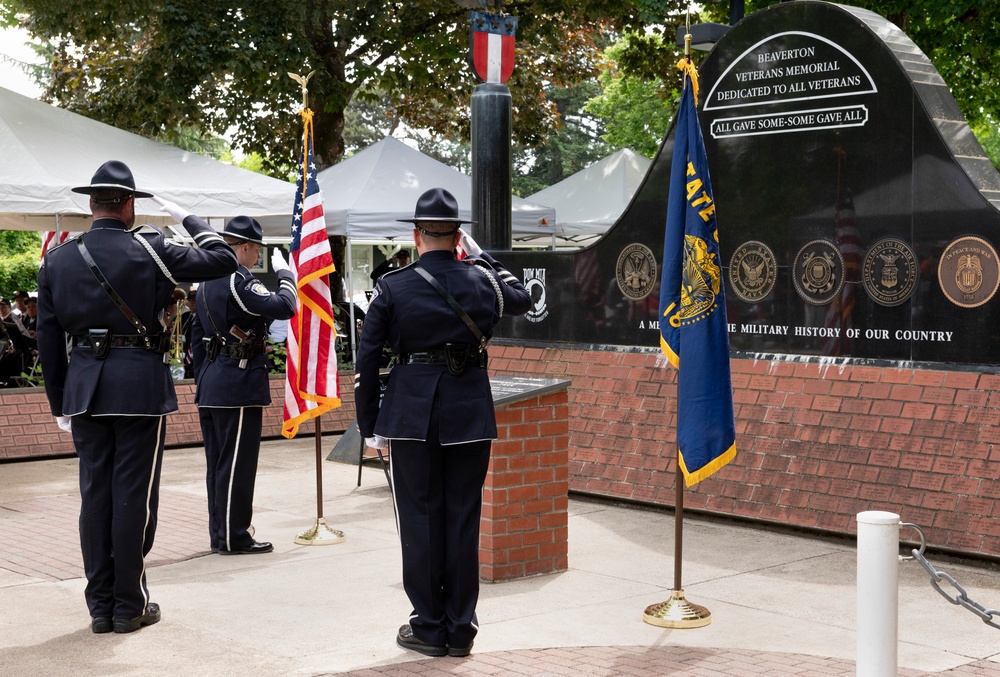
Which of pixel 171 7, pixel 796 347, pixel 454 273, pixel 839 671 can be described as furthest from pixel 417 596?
pixel 171 7

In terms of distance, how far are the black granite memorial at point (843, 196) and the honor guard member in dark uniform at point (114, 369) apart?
4191 mm

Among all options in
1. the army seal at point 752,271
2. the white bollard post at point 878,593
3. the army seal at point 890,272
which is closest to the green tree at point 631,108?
the army seal at point 752,271

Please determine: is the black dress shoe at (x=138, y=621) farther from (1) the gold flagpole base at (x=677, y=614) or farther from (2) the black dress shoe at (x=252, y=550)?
(1) the gold flagpole base at (x=677, y=614)

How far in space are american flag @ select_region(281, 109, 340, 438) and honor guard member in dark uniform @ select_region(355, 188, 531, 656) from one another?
9.87ft

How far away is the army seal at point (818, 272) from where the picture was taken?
8.20 m

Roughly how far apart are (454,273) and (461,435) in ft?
2.40

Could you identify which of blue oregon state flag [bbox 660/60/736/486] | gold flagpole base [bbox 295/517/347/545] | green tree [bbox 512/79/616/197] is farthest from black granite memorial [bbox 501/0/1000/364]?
green tree [bbox 512/79/616/197]

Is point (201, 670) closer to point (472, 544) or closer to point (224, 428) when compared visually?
point (472, 544)

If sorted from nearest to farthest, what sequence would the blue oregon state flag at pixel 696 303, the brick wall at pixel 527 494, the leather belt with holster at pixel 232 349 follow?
the blue oregon state flag at pixel 696 303 → the brick wall at pixel 527 494 → the leather belt with holster at pixel 232 349

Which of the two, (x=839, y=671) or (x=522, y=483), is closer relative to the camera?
(x=839, y=671)

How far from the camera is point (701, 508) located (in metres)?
8.59

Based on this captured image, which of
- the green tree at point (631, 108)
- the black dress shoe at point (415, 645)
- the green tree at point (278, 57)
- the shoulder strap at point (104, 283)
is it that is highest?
the green tree at point (631, 108)

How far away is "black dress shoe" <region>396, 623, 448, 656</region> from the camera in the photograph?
5441mm

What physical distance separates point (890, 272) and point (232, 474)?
4404mm
